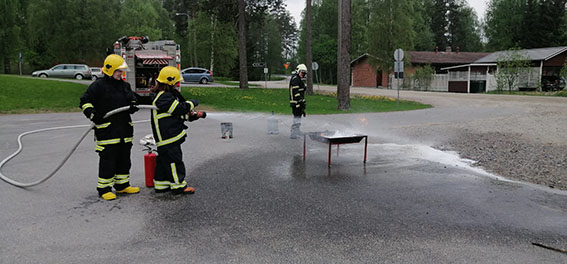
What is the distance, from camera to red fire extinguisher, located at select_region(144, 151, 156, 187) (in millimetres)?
6438

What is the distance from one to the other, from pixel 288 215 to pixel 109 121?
272cm

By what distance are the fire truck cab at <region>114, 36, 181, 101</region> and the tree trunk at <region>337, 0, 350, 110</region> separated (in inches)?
293

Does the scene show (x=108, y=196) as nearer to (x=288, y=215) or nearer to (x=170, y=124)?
(x=170, y=124)

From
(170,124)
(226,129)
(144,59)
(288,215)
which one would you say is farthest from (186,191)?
(144,59)

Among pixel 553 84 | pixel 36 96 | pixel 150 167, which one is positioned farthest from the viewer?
pixel 553 84

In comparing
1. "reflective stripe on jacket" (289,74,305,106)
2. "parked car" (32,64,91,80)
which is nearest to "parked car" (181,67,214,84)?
"parked car" (32,64,91,80)

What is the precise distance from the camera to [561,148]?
10023 millimetres

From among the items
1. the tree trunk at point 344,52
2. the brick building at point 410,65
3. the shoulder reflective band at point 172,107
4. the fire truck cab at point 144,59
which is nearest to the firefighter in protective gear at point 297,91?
the shoulder reflective band at point 172,107

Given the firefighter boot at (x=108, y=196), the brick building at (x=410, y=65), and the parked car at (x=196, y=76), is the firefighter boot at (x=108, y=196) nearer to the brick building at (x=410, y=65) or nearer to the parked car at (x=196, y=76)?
the parked car at (x=196, y=76)

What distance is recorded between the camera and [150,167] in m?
6.48

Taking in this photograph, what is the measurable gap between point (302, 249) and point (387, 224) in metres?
1.24

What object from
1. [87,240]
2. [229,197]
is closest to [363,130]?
[229,197]

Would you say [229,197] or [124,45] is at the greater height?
[124,45]

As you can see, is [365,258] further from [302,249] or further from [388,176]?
[388,176]
